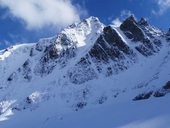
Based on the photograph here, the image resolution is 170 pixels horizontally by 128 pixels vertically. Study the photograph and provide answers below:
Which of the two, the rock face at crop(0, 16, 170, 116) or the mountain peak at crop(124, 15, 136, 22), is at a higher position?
the mountain peak at crop(124, 15, 136, 22)

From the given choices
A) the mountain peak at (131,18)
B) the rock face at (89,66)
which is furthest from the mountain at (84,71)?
the mountain peak at (131,18)

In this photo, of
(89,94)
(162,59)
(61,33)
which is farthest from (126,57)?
(61,33)

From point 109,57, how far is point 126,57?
19.4 ft

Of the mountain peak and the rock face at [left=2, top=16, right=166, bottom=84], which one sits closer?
the rock face at [left=2, top=16, right=166, bottom=84]

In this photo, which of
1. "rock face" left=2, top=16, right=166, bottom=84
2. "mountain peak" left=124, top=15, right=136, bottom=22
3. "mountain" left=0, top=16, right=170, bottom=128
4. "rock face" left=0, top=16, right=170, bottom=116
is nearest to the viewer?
"mountain" left=0, top=16, right=170, bottom=128

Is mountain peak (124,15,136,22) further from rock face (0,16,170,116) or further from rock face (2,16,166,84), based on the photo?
rock face (2,16,166,84)

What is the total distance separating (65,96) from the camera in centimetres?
11869

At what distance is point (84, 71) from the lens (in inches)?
5069

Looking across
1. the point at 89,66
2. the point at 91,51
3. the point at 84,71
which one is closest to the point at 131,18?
the point at 91,51

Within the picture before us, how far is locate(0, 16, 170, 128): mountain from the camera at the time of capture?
360ft

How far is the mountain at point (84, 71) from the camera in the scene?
109875mm

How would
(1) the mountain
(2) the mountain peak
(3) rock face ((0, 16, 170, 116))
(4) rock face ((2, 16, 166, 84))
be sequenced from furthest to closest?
1. (2) the mountain peak
2. (4) rock face ((2, 16, 166, 84))
3. (3) rock face ((0, 16, 170, 116))
4. (1) the mountain

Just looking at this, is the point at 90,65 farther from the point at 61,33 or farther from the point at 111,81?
the point at 61,33

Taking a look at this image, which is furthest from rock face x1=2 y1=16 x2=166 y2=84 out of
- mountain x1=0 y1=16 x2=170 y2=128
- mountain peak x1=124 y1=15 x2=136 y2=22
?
mountain peak x1=124 y1=15 x2=136 y2=22
